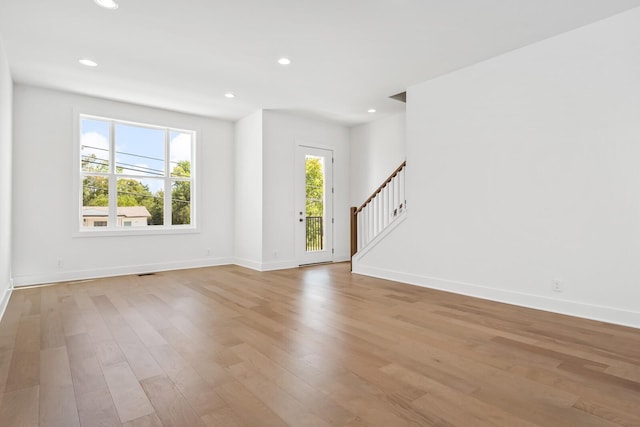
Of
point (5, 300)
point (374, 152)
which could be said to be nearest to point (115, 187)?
point (5, 300)

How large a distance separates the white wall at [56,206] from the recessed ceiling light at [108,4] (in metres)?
2.96

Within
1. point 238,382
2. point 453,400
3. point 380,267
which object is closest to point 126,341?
point 238,382

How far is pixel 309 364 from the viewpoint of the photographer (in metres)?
2.35

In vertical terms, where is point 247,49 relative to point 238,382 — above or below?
above

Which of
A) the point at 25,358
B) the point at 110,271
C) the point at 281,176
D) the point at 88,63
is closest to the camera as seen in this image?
the point at 25,358

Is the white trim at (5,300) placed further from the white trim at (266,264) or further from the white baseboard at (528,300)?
the white baseboard at (528,300)

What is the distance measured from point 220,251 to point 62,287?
2.60m

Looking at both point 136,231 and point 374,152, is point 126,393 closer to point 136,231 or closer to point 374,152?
point 136,231

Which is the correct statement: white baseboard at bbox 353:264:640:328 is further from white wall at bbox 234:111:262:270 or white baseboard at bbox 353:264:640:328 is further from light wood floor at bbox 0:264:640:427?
white wall at bbox 234:111:262:270

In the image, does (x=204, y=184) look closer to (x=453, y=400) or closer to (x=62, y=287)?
(x=62, y=287)

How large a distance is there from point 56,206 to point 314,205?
4.28 metres

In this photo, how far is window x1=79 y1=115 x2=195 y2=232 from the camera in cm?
555

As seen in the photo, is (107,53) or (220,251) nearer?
(107,53)

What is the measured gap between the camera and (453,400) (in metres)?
1.90
